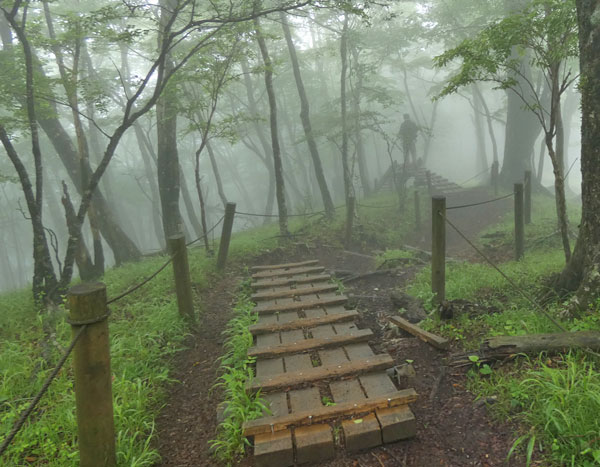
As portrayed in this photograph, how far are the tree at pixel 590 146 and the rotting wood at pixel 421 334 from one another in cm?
141

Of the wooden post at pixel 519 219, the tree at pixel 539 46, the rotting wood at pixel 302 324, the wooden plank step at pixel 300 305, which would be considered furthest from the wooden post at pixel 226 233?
the wooden post at pixel 519 219

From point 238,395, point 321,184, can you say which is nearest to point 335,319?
point 238,395

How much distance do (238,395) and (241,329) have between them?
1.60m

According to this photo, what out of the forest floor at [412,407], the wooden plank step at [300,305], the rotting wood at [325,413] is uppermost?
the wooden plank step at [300,305]

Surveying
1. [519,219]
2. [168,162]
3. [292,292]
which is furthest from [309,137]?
[292,292]

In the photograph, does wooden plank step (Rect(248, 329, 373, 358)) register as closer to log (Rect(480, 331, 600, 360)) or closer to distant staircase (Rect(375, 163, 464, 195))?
log (Rect(480, 331, 600, 360))

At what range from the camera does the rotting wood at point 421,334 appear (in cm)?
370

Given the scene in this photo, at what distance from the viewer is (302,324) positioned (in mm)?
4348

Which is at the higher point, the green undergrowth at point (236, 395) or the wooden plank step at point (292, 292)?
the wooden plank step at point (292, 292)

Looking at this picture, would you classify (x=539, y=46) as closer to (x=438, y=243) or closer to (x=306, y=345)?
(x=438, y=243)

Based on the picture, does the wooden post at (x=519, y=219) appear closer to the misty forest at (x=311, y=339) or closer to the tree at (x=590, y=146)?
the misty forest at (x=311, y=339)

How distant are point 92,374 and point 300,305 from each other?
3114 millimetres

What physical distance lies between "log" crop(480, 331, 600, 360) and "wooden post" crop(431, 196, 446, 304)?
1.20m

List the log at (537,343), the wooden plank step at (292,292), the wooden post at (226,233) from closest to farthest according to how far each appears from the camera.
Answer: the log at (537,343) → the wooden plank step at (292,292) → the wooden post at (226,233)
